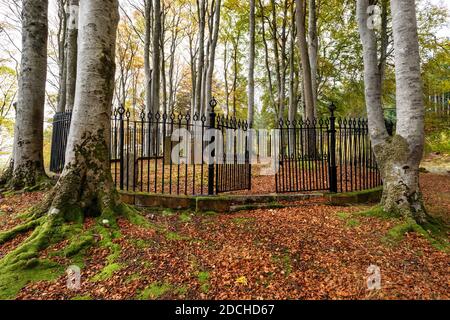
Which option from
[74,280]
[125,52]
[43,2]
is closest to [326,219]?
[74,280]

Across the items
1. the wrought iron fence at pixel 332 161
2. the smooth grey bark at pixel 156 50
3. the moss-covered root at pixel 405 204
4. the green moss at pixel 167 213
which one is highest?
the smooth grey bark at pixel 156 50

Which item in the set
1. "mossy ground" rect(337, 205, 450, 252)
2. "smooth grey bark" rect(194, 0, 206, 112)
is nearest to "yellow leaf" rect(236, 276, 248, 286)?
"mossy ground" rect(337, 205, 450, 252)

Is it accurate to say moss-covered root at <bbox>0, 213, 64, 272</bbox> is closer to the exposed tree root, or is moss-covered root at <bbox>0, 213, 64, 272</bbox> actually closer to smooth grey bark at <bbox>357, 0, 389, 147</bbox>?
the exposed tree root

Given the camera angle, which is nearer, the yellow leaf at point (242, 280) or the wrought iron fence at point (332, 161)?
the yellow leaf at point (242, 280)

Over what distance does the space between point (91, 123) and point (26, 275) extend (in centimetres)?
199

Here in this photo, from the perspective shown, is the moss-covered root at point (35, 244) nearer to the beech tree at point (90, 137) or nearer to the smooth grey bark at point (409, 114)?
the beech tree at point (90, 137)

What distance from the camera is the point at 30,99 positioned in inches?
211

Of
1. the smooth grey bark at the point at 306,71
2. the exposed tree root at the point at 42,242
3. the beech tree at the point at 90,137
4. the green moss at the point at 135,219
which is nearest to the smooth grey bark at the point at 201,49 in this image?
the smooth grey bark at the point at 306,71

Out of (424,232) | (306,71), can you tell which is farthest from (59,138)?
(306,71)

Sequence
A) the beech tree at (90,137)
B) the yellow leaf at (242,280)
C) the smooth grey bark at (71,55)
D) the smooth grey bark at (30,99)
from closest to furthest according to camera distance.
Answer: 1. the yellow leaf at (242,280)
2. the beech tree at (90,137)
3. the smooth grey bark at (30,99)
4. the smooth grey bark at (71,55)

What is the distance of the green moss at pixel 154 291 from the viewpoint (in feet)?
6.79

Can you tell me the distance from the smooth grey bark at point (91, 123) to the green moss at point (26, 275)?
0.88 metres

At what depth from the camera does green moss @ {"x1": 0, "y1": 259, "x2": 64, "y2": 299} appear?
6.89ft

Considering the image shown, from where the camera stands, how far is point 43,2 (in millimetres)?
5406
